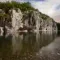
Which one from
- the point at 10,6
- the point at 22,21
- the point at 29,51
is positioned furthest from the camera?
the point at 10,6

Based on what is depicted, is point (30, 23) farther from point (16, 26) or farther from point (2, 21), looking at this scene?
point (2, 21)

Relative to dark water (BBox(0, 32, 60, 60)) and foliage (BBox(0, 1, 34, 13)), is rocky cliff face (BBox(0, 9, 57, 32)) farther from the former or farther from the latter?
dark water (BBox(0, 32, 60, 60))

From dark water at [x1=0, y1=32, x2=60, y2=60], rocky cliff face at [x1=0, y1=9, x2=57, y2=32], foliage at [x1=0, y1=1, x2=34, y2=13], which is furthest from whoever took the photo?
foliage at [x1=0, y1=1, x2=34, y2=13]

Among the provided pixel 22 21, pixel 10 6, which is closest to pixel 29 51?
pixel 22 21

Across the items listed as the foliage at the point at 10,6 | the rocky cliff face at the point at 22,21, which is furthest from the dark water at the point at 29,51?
the foliage at the point at 10,6

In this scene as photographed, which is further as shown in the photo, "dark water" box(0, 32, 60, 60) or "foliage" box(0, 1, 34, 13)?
"foliage" box(0, 1, 34, 13)

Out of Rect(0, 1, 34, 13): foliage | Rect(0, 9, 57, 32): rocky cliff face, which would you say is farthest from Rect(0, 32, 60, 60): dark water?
Rect(0, 1, 34, 13): foliage

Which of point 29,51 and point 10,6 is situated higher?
point 10,6

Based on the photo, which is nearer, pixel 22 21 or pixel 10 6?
pixel 22 21

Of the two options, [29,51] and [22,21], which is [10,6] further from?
[29,51]

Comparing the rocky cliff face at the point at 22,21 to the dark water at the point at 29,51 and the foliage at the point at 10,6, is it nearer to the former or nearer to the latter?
the foliage at the point at 10,6

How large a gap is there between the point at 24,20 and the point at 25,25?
3.29m

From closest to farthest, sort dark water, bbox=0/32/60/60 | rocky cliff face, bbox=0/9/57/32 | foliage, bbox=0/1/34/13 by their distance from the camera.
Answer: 1. dark water, bbox=0/32/60/60
2. rocky cliff face, bbox=0/9/57/32
3. foliage, bbox=0/1/34/13

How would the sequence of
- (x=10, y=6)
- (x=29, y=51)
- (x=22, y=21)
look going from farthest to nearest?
1. (x=10, y=6)
2. (x=22, y=21)
3. (x=29, y=51)
